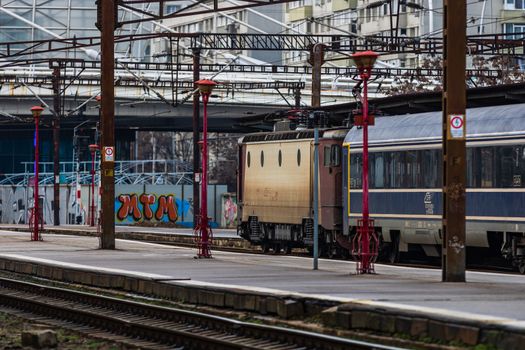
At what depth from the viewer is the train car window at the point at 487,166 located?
93.7ft

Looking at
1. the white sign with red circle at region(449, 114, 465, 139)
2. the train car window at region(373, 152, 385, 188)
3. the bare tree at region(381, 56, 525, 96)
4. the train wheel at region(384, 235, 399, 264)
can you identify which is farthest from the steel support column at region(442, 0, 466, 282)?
the bare tree at region(381, 56, 525, 96)

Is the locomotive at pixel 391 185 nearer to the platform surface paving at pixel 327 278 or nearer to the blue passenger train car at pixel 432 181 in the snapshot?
the blue passenger train car at pixel 432 181

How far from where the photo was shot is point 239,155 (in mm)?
42562

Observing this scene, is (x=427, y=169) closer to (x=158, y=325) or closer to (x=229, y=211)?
(x=158, y=325)

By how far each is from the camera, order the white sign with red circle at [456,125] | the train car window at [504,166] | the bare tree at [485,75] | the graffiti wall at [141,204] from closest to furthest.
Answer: the white sign with red circle at [456,125], the train car window at [504,166], the bare tree at [485,75], the graffiti wall at [141,204]

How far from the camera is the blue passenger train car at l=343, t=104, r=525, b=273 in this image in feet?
91.9

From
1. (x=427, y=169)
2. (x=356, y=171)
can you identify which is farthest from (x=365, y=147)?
(x=356, y=171)

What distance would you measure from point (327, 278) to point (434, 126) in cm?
790

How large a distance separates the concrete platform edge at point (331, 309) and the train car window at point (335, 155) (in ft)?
33.9

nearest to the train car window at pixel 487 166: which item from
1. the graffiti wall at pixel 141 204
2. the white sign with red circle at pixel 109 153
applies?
the white sign with red circle at pixel 109 153

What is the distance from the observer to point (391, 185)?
3253cm

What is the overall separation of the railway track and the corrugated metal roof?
10.3 meters

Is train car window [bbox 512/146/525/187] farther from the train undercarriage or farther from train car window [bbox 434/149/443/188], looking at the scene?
train car window [bbox 434/149/443/188]

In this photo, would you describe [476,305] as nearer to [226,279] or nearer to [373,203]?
[226,279]
